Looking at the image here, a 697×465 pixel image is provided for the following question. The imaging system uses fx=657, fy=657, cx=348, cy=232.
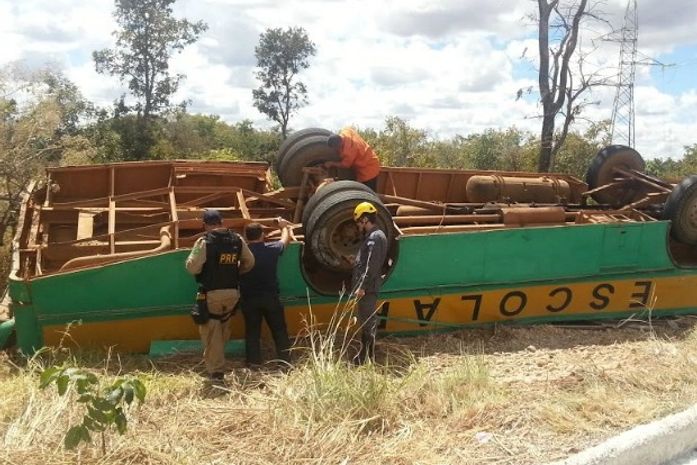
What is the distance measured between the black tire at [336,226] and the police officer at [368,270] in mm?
289

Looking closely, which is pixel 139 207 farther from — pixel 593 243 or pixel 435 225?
pixel 593 243

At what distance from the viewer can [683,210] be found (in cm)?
675

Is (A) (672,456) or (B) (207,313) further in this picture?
(B) (207,313)

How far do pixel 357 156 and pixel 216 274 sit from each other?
2526mm

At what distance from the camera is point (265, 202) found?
6809mm

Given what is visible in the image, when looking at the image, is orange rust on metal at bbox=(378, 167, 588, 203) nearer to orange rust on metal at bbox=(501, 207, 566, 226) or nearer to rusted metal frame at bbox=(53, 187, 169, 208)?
orange rust on metal at bbox=(501, 207, 566, 226)

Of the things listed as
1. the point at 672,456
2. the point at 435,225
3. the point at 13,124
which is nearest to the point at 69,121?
the point at 13,124

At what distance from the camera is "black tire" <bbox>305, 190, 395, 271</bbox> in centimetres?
546

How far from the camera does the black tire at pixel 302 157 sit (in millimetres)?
7078

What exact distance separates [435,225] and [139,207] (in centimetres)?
294

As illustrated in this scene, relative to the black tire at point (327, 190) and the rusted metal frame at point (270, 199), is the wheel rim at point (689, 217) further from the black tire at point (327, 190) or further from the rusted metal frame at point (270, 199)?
the rusted metal frame at point (270, 199)

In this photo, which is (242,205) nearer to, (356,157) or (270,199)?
(270,199)

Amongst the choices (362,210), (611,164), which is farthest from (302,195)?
(611,164)

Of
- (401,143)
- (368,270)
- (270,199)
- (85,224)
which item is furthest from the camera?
(401,143)
